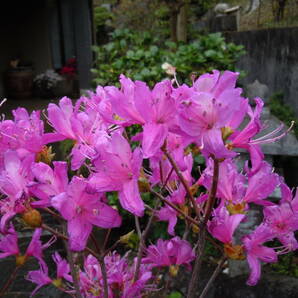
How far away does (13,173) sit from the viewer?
0.76 m

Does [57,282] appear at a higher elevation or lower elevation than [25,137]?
lower

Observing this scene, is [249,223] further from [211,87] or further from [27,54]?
[27,54]

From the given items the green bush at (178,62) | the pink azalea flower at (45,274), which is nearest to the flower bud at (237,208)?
the pink azalea flower at (45,274)

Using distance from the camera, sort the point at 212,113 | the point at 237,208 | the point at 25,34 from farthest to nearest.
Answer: the point at 25,34
the point at 237,208
the point at 212,113

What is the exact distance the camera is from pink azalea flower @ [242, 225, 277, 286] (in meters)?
0.84

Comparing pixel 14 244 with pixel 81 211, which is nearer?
pixel 81 211

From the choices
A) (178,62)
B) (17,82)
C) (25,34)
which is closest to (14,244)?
(178,62)

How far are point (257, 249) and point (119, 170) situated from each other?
0.36m

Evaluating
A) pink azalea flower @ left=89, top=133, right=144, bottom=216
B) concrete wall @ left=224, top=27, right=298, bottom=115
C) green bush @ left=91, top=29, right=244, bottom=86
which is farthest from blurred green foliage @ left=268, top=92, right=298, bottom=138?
pink azalea flower @ left=89, top=133, right=144, bottom=216

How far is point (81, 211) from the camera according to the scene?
76 centimetres

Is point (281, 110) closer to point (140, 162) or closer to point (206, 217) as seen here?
point (206, 217)

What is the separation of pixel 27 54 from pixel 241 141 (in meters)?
8.38

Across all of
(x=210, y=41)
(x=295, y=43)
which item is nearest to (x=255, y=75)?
(x=295, y=43)

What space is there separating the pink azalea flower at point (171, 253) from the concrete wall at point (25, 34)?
701 cm
